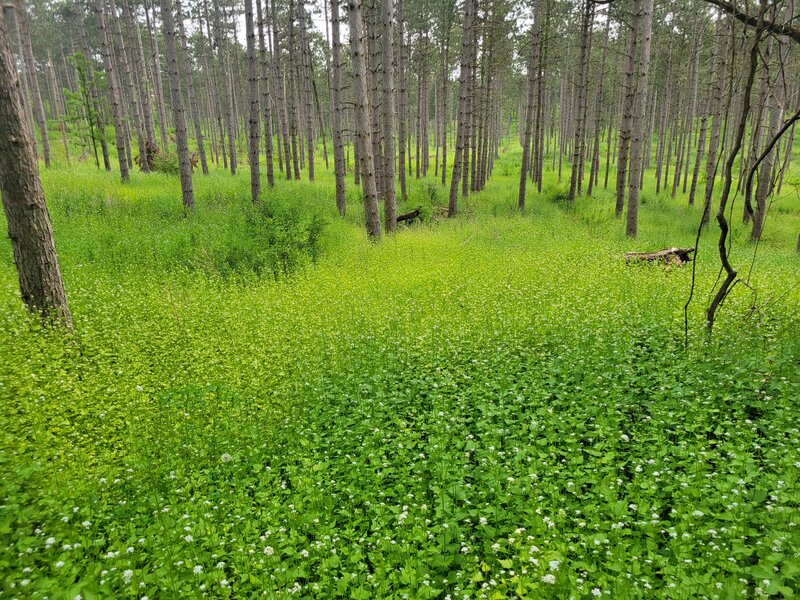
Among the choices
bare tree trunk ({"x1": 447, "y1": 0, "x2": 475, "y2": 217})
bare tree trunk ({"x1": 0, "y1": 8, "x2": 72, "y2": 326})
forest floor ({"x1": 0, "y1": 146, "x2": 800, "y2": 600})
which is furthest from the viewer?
bare tree trunk ({"x1": 447, "y1": 0, "x2": 475, "y2": 217})

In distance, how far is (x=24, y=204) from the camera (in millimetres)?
5727

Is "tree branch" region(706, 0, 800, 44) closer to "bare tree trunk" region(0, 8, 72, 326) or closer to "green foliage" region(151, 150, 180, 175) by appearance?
"bare tree trunk" region(0, 8, 72, 326)

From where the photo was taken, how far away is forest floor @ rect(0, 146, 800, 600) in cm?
288

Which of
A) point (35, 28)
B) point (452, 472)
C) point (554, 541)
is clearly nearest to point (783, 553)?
point (554, 541)

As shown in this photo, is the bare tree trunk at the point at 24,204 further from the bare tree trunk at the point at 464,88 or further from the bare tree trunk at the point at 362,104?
the bare tree trunk at the point at 464,88

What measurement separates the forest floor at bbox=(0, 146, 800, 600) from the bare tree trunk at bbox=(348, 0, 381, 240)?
4.42m

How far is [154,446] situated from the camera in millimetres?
4281

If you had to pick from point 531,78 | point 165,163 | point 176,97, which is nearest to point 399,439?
point 176,97

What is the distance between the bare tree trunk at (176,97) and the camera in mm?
12016

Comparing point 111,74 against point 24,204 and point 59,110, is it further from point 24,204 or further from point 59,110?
point 59,110

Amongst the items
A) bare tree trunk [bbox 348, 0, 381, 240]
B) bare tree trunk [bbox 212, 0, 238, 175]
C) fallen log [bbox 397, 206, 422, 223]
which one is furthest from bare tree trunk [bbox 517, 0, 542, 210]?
bare tree trunk [bbox 212, 0, 238, 175]

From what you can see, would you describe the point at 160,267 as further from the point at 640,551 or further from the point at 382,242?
the point at 640,551

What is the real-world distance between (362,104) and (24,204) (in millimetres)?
8569

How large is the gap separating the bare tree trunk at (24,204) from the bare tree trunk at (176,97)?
6.72 metres
